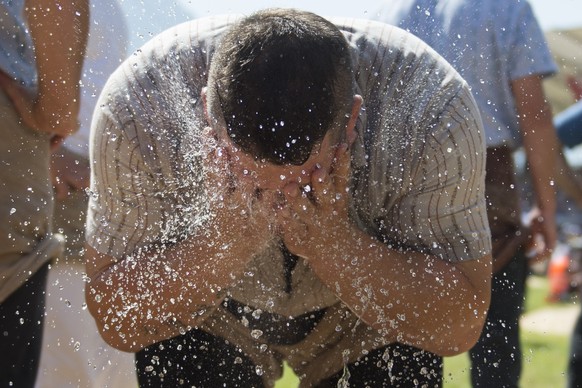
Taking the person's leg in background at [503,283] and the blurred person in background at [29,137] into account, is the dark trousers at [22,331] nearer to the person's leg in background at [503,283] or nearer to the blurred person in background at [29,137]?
the blurred person in background at [29,137]

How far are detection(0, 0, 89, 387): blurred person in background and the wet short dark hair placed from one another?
0.65 metres

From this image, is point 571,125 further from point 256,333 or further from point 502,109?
point 256,333

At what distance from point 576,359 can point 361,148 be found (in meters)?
1.41

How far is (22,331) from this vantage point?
2320 mm

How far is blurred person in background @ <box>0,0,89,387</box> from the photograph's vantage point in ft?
7.39

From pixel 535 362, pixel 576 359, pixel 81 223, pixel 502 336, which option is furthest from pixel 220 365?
pixel 535 362

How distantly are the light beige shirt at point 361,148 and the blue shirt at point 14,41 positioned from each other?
1.05 feet

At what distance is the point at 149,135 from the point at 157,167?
6 cm

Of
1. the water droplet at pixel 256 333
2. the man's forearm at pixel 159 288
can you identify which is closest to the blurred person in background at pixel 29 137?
the man's forearm at pixel 159 288

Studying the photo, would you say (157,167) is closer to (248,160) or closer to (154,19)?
(248,160)

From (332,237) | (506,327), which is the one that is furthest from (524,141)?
(332,237)

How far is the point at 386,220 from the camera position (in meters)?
2.04

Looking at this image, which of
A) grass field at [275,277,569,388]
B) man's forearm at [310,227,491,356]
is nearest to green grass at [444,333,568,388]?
grass field at [275,277,569,388]

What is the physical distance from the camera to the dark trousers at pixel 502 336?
7.99 ft
